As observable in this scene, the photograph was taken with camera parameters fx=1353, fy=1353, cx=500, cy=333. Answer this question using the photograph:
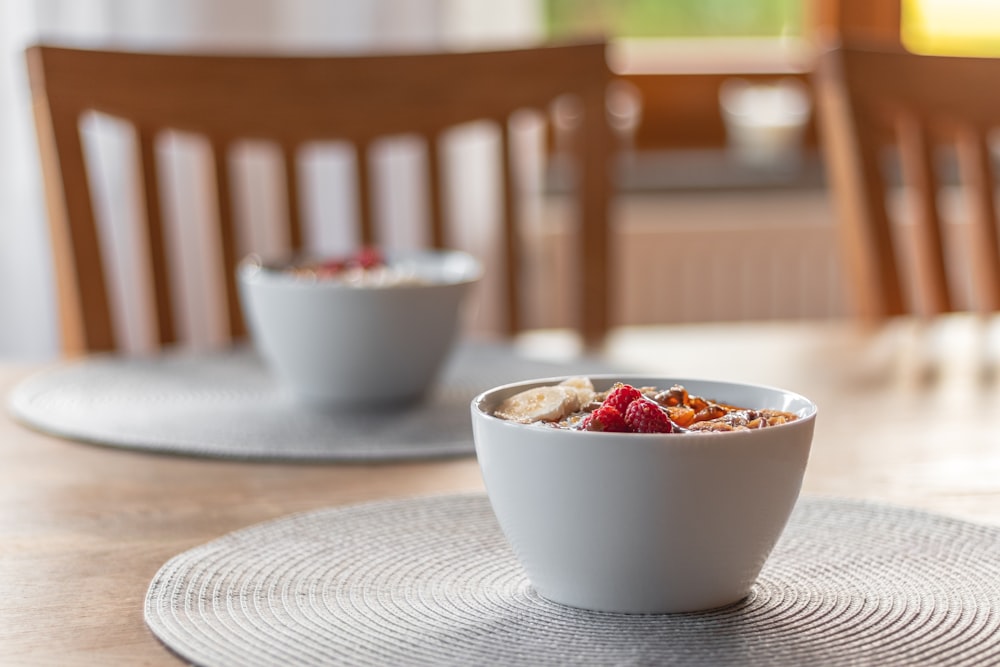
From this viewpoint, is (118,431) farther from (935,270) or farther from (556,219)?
(556,219)

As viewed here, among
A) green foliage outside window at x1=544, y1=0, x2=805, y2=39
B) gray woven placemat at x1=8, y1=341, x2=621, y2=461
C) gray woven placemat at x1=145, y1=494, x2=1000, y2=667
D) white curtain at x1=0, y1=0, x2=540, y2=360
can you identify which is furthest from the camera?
green foliage outside window at x1=544, y1=0, x2=805, y2=39

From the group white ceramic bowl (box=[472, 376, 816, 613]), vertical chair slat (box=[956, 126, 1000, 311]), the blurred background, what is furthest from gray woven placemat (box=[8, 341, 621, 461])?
the blurred background

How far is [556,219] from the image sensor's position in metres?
2.68

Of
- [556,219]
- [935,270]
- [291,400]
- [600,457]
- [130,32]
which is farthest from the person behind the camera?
[556,219]

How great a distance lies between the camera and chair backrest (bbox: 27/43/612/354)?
3.93 feet

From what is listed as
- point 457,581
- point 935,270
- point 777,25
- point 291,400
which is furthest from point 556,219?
point 457,581

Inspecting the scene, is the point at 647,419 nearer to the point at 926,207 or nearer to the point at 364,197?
the point at 364,197

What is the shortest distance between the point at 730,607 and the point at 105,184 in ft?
6.21

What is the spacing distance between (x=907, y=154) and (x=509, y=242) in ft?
1.37

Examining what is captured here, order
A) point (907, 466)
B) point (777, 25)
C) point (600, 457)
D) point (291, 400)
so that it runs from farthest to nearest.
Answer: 1. point (777, 25)
2. point (291, 400)
3. point (907, 466)
4. point (600, 457)

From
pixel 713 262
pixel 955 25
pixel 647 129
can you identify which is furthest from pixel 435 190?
pixel 955 25

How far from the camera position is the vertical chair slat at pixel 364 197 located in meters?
1.30

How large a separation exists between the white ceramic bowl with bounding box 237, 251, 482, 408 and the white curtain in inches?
56.1

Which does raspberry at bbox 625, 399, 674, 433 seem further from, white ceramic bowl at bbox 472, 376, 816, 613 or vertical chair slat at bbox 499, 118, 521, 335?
vertical chair slat at bbox 499, 118, 521, 335
